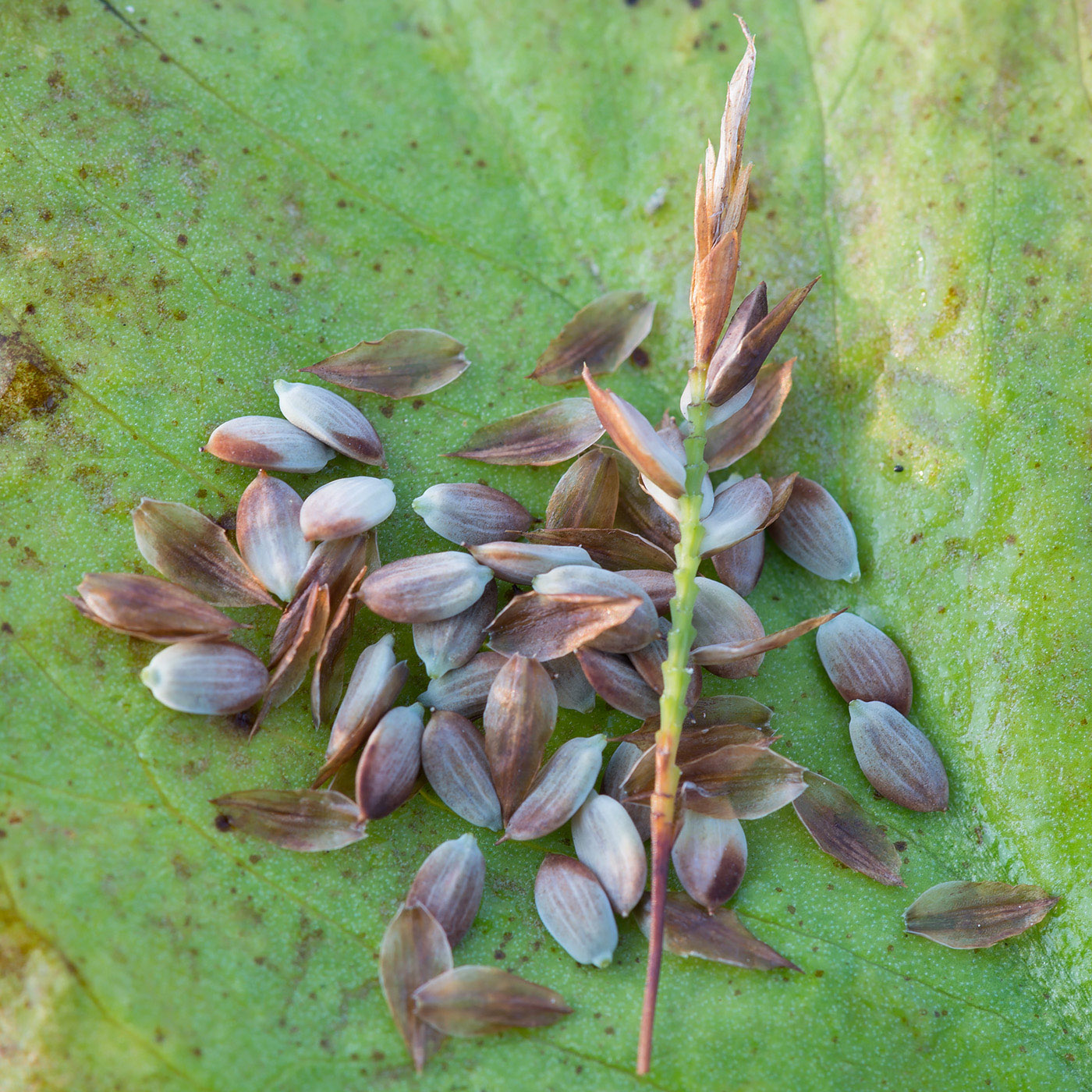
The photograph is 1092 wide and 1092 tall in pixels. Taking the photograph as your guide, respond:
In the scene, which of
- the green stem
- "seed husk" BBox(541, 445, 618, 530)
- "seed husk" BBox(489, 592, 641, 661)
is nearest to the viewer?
the green stem

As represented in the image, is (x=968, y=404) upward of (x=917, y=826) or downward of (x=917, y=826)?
upward

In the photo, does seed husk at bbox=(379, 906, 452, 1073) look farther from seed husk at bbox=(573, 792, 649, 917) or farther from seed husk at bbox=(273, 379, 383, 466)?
seed husk at bbox=(273, 379, 383, 466)

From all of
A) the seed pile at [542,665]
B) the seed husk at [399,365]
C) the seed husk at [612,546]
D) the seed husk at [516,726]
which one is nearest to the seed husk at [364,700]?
the seed pile at [542,665]

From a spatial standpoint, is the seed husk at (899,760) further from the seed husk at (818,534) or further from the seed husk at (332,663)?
the seed husk at (332,663)

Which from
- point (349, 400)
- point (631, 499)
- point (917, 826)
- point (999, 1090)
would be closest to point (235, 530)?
point (349, 400)

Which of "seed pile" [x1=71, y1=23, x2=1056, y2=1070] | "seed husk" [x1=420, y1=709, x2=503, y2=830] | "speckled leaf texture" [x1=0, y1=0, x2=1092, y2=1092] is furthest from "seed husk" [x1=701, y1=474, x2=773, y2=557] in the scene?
"seed husk" [x1=420, y1=709, x2=503, y2=830]

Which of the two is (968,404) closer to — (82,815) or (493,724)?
(493,724)
